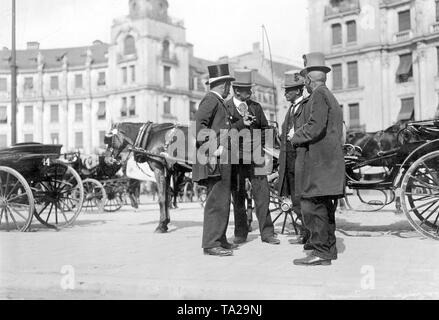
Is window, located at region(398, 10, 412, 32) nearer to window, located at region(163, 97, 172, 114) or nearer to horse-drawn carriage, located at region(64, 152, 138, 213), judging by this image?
window, located at region(163, 97, 172, 114)

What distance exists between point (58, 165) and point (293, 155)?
4.71 meters

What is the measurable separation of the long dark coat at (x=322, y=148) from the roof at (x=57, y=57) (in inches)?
2342

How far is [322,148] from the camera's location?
5609 mm

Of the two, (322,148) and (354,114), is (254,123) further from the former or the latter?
(354,114)

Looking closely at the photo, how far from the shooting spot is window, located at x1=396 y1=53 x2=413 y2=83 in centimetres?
3978

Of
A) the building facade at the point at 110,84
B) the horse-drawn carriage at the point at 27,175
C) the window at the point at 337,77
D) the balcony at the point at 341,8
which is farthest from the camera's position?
the building facade at the point at 110,84

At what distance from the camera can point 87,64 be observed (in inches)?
2459

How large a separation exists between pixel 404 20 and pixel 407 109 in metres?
6.77

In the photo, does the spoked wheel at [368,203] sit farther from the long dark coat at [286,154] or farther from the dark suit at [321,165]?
the dark suit at [321,165]

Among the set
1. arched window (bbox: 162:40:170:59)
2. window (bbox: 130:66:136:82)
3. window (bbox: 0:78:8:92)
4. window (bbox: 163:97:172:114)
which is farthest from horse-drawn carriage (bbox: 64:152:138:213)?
window (bbox: 0:78:8:92)

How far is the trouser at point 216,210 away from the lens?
6.34 metres

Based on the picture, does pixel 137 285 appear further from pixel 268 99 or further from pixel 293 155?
pixel 268 99

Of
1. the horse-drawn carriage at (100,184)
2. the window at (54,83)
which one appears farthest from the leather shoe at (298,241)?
the window at (54,83)
